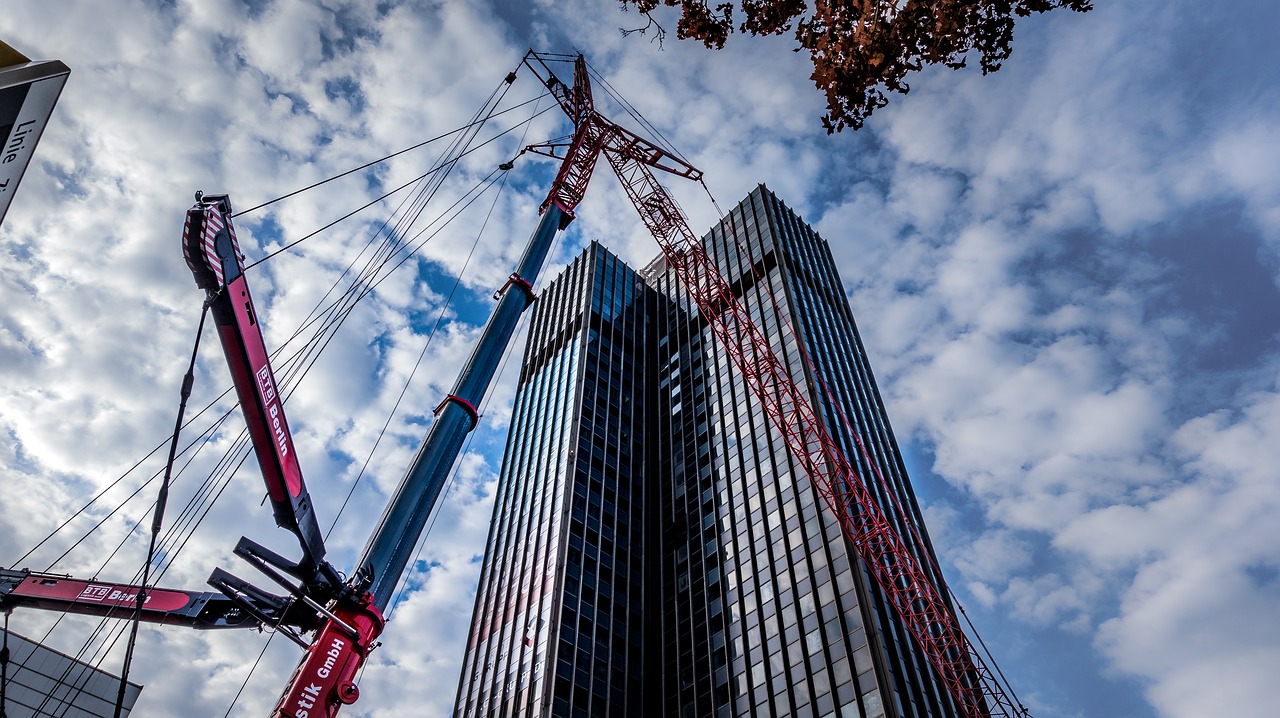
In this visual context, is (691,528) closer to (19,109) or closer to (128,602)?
(128,602)

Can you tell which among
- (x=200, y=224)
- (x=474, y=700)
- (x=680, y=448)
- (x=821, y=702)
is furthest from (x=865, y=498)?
(x=200, y=224)

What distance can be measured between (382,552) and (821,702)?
1401 inches

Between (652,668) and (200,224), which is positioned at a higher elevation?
(652,668)

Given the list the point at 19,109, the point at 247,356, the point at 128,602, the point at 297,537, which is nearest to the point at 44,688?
the point at 128,602

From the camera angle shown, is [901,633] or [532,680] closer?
[901,633]

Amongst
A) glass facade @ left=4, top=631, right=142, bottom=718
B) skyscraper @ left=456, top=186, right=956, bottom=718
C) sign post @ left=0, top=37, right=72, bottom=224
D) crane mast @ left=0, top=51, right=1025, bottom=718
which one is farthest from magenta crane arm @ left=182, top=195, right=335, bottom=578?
skyscraper @ left=456, top=186, right=956, bottom=718

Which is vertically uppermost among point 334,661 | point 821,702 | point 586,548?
point 586,548

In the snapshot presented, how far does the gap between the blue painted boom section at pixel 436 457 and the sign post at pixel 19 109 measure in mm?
16420

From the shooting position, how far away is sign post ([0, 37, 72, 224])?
843cm

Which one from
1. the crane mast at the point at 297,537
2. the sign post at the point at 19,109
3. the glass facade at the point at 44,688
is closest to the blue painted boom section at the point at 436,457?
the crane mast at the point at 297,537

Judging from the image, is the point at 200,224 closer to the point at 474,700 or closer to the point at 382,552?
the point at 382,552

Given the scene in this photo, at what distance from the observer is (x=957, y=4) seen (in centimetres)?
1273

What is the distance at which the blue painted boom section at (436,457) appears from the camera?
76.2 feet

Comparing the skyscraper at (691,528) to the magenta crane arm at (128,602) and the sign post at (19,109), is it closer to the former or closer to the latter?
the magenta crane arm at (128,602)
